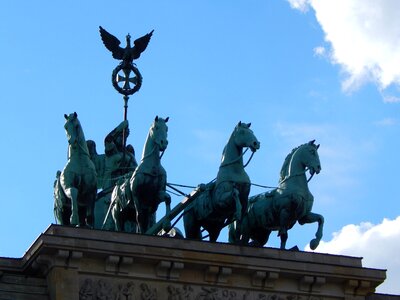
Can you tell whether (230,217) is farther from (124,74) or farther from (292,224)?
(124,74)

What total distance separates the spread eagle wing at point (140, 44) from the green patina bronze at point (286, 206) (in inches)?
242

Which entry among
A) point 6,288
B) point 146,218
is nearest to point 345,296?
point 146,218

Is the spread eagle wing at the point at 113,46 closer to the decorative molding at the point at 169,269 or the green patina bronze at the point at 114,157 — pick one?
the green patina bronze at the point at 114,157

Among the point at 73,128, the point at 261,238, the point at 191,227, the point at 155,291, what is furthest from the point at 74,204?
the point at 261,238

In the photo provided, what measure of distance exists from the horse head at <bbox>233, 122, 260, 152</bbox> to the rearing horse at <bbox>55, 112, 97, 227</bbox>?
3125 mm

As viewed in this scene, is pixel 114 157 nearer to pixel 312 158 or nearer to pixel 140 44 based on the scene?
pixel 140 44

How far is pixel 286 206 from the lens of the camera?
42.8m

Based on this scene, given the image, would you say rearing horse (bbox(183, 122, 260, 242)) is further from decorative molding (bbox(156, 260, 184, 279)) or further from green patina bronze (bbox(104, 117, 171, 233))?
decorative molding (bbox(156, 260, 184, 279))

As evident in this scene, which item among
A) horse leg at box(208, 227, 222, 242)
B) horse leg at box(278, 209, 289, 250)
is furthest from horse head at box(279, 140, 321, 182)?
horse leg at box(208, 227, 222, 242)

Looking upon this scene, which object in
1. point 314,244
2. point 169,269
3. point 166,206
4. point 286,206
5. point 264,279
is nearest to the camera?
point 169,269

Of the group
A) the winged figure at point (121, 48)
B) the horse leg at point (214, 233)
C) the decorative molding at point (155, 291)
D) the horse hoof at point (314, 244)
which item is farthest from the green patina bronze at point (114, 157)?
the decorative molding at point (155, 291)

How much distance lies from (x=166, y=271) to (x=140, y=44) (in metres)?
8.94

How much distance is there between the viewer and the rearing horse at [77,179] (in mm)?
41844

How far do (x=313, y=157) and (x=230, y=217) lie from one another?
2170 mm
